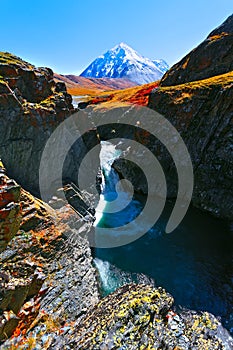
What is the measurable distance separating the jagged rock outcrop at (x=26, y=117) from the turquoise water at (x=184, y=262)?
13322mm

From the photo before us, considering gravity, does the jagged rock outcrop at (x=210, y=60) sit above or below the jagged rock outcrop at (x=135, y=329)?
above

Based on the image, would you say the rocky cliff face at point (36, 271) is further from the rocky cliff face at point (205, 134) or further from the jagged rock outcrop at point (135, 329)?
the rocky cliff face at point (205, 134)

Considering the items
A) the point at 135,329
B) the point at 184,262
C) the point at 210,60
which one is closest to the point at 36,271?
the point at 135,329

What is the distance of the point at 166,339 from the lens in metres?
17.4

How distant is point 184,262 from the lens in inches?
1163

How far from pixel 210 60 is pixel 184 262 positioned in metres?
57.3

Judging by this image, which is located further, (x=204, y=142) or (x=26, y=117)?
(x=204, y=142)

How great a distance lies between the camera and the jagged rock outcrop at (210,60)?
60731mm

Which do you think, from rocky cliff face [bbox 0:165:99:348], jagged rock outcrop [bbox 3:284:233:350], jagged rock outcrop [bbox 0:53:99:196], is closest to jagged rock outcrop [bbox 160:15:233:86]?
jagged rock outcrop [bbox 0:53:99:196]

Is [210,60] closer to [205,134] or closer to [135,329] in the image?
[205,134]

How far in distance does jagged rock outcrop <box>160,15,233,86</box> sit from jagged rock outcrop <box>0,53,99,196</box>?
4456 cm

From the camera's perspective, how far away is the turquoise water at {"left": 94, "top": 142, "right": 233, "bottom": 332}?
968 inches

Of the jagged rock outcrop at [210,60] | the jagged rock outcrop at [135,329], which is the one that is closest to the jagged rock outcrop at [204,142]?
the jagged rock outcrop at [210,60]

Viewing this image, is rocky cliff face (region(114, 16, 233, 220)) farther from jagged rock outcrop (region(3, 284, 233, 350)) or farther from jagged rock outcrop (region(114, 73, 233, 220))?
jagged rock outcrop (region(3, 284, 233, 350))
